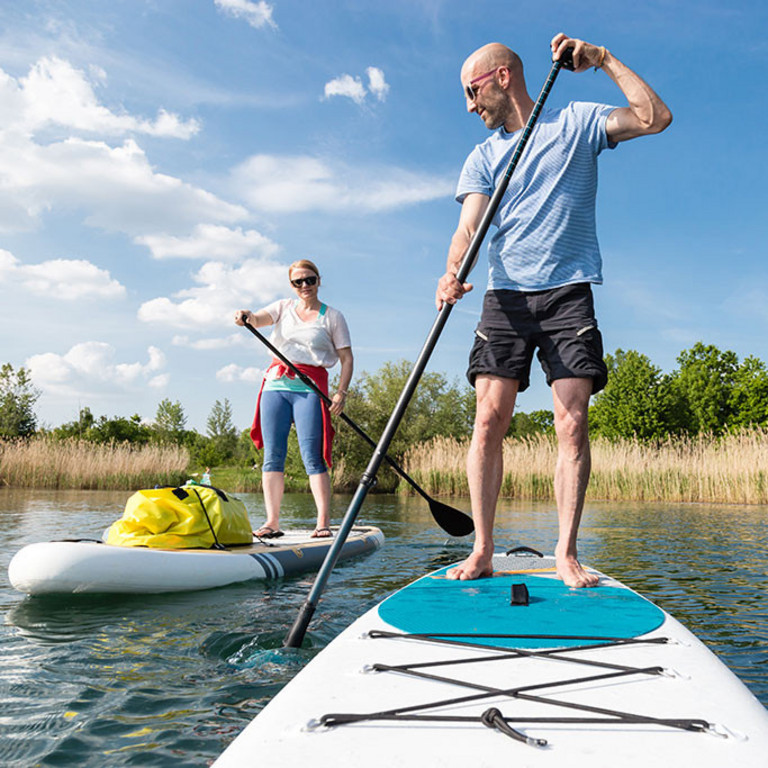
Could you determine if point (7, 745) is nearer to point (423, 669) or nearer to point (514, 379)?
point (423, 669)

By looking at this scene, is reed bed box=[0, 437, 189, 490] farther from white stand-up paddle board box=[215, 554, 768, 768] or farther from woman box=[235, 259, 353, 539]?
white stand-up paddle board box=[215, 554, 768, 768]

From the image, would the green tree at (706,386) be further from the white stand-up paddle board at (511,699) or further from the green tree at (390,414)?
the white stand-up paddle board at (511,699)

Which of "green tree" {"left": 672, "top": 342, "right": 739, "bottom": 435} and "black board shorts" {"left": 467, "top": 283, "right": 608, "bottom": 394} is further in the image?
"green tree" {"left": 672, "top": 342, "right": 739, "bottom": 435}

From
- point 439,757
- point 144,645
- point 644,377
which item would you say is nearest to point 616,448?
point 144,645

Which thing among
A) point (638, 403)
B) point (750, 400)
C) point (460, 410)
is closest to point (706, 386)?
point (750, 400)

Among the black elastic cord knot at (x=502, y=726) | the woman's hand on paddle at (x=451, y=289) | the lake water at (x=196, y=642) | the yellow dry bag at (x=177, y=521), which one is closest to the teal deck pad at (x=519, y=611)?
the lake water at (x=196, y=642)

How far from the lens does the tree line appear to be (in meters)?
27.6

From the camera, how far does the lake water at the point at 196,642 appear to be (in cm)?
177

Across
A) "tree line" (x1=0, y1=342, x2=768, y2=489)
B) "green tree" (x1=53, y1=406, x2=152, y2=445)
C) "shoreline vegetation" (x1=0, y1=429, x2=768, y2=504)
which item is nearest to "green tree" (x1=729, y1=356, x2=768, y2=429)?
"tree line" (x1=0, y1=342, x2=768, y2=489)

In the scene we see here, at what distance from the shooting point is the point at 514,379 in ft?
10.1

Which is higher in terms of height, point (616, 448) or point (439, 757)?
point (616, 448)

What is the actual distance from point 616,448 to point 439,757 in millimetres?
15003

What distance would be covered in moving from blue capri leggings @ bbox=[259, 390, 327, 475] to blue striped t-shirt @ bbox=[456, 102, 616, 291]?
2.54 m

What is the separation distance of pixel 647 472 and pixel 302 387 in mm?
10797
